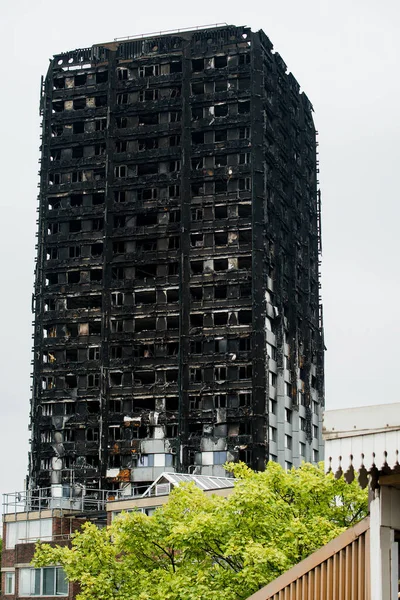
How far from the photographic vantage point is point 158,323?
112250 millimetres

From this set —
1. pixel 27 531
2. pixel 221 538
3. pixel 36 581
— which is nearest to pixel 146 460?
pixel 27 531

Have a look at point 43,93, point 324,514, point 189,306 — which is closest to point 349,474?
Result: point 324,514

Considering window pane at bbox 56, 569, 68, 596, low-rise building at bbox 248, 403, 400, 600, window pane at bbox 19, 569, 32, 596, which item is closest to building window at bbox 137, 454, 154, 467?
window pane at bbox 19, 569, 32, 596

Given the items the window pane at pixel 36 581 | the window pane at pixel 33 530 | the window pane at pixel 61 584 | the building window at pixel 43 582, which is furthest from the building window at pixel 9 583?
the window pane at pixel 61 584

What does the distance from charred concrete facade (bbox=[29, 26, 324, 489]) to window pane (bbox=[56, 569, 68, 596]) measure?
33.4 metres

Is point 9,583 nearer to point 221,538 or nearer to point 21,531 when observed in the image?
point 21,531

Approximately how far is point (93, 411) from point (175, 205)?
22477 millimetres

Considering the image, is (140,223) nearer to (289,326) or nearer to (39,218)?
(39,218)

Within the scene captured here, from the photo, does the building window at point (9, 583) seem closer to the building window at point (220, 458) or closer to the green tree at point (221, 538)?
the building window at point (220, 458)

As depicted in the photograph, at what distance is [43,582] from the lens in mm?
72562

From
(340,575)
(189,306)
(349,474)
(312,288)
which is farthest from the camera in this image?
(312,288)

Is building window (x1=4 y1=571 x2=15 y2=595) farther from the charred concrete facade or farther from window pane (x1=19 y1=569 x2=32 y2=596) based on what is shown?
the charred concrete facade

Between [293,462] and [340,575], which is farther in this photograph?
[293,462]

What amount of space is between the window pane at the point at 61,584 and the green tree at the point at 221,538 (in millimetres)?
24628
